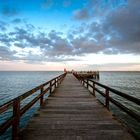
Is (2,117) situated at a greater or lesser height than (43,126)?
lesser

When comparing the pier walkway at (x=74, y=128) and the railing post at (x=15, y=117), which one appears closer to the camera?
the railing post at (x=15, y=117)

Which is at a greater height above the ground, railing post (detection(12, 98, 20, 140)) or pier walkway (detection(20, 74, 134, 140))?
railing post (detection(12, 98, 20, 140))

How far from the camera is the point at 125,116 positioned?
40.0ft

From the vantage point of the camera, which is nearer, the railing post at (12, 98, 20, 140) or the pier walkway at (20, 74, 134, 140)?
the railing post at (12, 98, 20, 140)

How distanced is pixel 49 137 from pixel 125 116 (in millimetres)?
10029

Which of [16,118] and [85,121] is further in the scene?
[85,121]

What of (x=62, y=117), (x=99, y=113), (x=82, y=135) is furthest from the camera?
(x=99, y=113)

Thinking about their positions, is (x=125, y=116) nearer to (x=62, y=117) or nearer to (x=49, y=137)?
(x=62, y=117)

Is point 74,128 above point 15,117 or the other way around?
the other way around

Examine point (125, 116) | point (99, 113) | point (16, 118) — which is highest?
point (16, 118)

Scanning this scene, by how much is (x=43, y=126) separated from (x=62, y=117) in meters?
1.04

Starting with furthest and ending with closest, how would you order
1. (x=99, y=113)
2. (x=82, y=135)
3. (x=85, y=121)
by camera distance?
1. (x=99, y=113)
2. (x=85, y=121)
3. (x=82, y=135)

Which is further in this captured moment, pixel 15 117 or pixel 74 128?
pixel 74 128

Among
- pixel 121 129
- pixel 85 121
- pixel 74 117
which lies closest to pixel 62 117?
pixel 74 117
